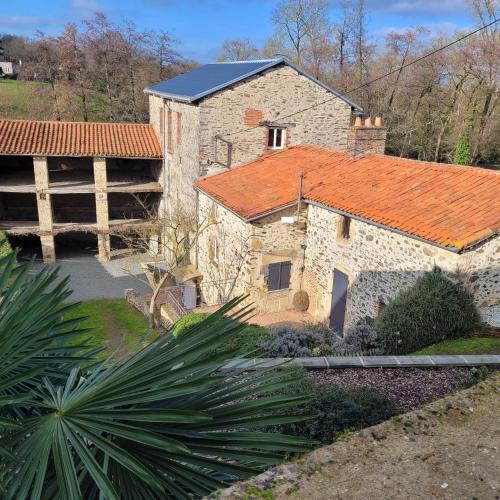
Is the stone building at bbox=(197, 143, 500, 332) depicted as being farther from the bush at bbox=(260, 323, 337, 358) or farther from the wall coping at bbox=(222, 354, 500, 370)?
the wall coping at bbox=(222, 354, 500, 370)

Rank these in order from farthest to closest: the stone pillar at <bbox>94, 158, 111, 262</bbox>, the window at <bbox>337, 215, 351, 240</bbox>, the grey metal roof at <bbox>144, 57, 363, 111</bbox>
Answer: the stone pillar at <bbox>94, 158, 111, 262</bbox> < the grey metal roof at <bbox>144, 57, 363, 111</bbox> < the window at <bbox>337, 215, 351, 240</bbox>

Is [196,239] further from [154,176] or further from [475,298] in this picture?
[475,298]

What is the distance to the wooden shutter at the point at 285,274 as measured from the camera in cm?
1459

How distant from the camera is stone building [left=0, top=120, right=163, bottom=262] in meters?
22.9

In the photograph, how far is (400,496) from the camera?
199 cm

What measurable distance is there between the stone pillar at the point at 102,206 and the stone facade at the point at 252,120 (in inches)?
216

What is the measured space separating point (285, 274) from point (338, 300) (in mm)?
2130

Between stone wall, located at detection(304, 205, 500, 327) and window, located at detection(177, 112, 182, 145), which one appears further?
window, located at detection(177, 112, 182, 145)

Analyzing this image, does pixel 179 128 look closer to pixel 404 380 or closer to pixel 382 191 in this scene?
A: pixel 382 191

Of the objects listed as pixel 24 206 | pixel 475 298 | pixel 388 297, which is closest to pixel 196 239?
pixel 388 297

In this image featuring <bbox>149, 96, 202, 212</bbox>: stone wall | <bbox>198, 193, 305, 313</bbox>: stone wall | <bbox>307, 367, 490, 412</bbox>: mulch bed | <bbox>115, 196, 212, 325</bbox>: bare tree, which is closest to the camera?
<bbox>307, 367, 490, 412</bbox>: mulch bed

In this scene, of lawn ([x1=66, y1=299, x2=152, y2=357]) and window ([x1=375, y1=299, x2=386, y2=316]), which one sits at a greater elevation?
window ([x1=375, y1=299, x2=386, y2=316])

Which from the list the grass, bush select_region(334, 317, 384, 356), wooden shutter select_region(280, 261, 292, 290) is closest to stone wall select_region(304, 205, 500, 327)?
wooden shutter select_region(280, 261, 292, 290)

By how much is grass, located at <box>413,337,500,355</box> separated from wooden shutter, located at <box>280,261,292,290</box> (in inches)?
243
